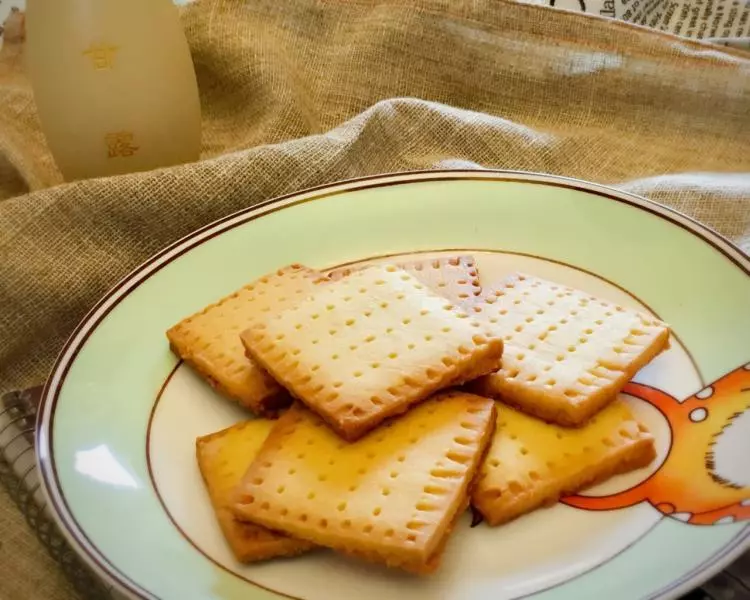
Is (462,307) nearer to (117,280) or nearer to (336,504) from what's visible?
(336,504)

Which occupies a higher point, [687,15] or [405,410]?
[687,15]

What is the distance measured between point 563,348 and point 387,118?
0.44 meters

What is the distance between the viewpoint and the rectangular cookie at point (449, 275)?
714 millimetres

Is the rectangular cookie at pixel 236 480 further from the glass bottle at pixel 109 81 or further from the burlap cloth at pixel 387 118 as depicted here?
the glass bottle at pixel 109 81

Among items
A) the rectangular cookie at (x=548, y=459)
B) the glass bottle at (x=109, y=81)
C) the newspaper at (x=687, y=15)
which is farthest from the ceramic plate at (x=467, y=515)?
the newspaper at (x=687, y=15)

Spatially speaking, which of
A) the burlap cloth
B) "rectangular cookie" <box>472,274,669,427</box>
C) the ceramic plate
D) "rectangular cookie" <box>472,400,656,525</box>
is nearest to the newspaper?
the burlap cloth

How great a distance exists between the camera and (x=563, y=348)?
621mm

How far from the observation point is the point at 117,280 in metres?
0.82

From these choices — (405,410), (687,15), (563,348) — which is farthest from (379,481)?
(687,15)

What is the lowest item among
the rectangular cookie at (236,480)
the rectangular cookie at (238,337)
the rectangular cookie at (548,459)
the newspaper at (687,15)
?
the rectangular cookie at (236,480)

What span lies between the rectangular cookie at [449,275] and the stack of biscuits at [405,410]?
3cm

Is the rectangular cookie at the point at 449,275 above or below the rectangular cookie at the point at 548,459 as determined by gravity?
above

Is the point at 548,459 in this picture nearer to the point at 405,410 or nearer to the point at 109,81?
the point at 405,410

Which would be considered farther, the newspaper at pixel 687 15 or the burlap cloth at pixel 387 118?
the newspaper at pixel 687 15
